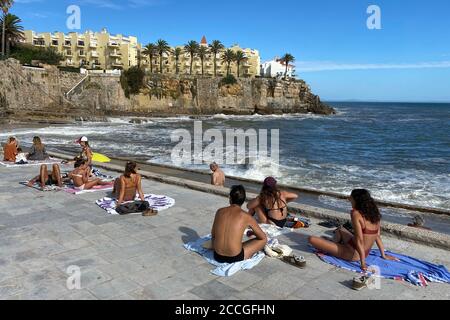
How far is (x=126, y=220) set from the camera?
6.35 metres

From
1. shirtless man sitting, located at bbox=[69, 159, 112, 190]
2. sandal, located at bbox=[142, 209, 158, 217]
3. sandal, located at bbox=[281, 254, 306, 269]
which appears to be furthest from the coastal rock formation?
sandal, located at bbox=[281, 254, 306, 269]

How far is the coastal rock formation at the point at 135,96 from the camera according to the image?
43.8m

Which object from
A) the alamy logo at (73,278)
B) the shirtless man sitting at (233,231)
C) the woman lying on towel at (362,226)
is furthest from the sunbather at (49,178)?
the woman lying on towel at (362,226)

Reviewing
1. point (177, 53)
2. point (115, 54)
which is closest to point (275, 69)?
point (177, 53)

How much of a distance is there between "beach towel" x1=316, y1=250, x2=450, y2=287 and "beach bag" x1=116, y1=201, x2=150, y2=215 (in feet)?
10.5

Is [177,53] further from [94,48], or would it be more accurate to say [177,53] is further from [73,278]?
[73,278]

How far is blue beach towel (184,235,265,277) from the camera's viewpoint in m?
4.38

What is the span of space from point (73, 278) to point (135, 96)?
5961cm

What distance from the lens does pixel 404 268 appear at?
4.52 meters

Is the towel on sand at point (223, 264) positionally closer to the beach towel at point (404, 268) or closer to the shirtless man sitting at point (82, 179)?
the beach towel at point (404, 268)

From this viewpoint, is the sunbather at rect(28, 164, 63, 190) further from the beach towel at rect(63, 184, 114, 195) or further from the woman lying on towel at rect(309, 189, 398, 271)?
the woman lying on towel at rect(309, 189, 398, 271)

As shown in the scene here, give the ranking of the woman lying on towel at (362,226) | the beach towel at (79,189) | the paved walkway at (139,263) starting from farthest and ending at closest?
the beach towel at (79,189) → the woman lying on towel at (362,226) → the paved walkway at (139,263)

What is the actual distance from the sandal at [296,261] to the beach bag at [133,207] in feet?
9.78
